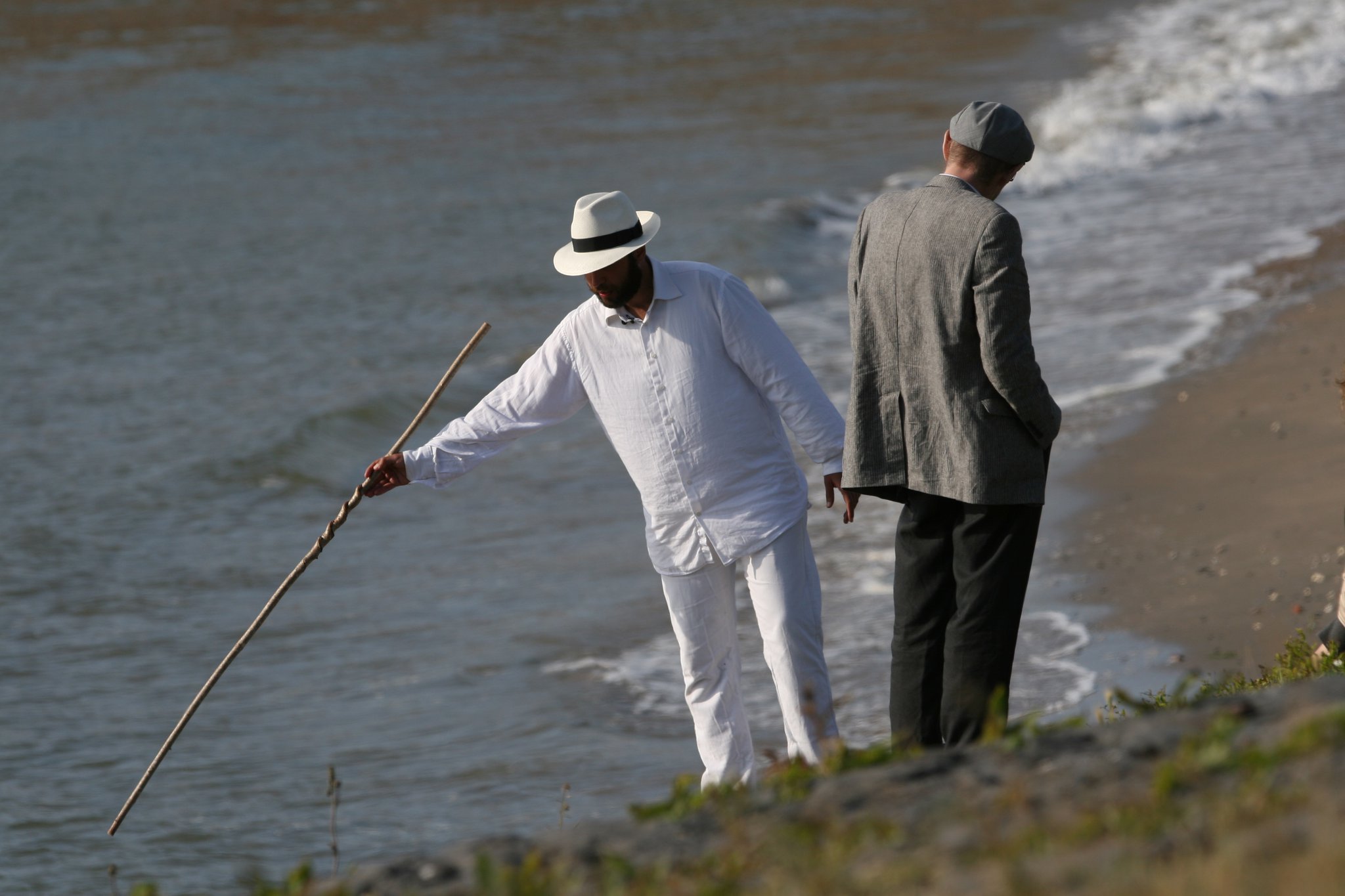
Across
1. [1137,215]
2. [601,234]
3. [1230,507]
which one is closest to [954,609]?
[601,234]

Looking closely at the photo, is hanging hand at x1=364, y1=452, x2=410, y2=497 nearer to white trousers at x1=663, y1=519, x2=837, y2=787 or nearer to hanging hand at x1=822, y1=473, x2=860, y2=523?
white trousers at x1=663, y1=519, x2=837, y2=787

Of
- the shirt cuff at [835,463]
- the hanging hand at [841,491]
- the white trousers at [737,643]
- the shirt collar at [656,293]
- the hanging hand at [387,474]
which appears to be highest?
the shirt collar at [656,293]

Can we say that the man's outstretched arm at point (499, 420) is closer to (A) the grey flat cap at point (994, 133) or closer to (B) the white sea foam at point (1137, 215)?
(B) the white sea foam at point (1137, 215)

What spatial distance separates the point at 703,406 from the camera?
186 inches

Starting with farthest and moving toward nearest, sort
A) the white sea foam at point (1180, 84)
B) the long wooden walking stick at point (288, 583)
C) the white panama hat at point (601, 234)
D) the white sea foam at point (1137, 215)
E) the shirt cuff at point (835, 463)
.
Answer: the white sea foam at point (1180, 84) → the white sea foam at point (1137, 215) → the shirt cuff at point (835, 463) → the long wooden walking stick at point (288, 583) → the white panama hat at point (601, 234)

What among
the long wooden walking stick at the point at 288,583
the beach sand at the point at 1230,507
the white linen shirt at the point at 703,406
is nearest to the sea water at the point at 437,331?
the beach sand at the point at 1230,507

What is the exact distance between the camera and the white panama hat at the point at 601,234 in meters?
4.62

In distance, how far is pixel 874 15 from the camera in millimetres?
34344

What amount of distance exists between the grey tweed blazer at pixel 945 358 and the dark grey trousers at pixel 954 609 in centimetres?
11

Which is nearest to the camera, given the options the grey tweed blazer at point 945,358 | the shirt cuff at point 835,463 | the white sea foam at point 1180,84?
the grey tweed blazer at point 945,358

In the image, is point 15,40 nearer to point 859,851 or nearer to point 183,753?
point 183,753

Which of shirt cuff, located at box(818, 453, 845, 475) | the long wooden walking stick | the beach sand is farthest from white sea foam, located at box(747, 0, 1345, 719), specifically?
the long wooden walking stick

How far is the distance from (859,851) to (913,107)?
23.5m

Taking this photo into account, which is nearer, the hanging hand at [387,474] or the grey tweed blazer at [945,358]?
the grey tweed blazer at [945,358]
